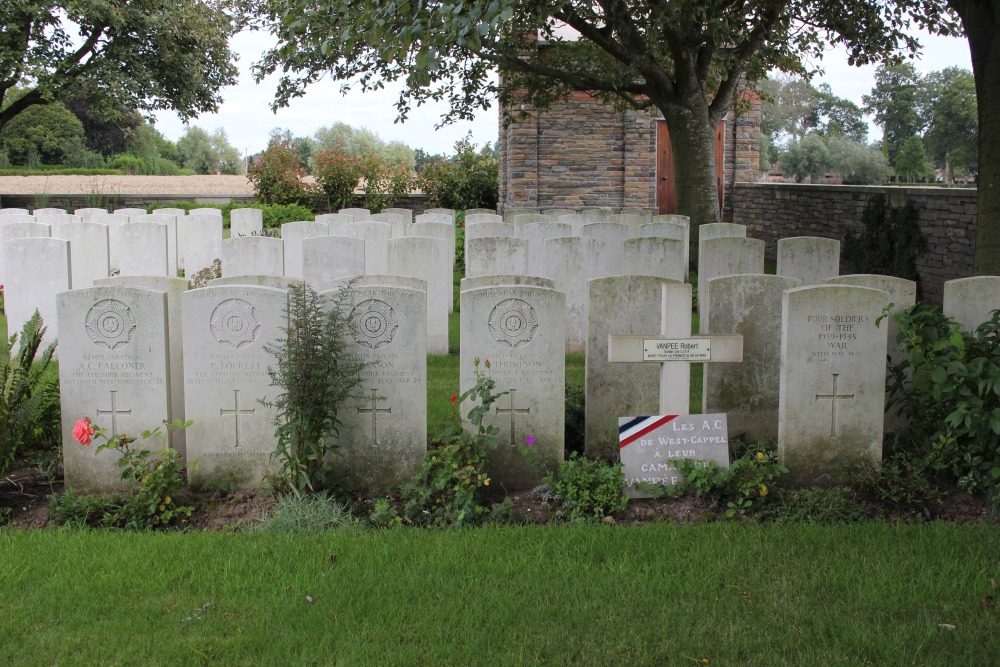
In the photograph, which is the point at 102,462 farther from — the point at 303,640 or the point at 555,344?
the point at 555,344

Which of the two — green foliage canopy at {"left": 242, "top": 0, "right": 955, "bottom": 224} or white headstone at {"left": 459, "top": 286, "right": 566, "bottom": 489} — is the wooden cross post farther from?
green foliage canopy at {"left": 242, "top": 0, "right": 955, "bottom": 224}

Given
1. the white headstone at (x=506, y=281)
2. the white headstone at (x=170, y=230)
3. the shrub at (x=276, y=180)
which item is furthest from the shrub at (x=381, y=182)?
the white headstone at (x=506, y=281)

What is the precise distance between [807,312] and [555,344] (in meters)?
1.48

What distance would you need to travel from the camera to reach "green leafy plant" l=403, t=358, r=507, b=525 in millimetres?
5250

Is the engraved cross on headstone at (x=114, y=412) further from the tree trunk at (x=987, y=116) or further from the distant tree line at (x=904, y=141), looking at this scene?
the distant tree line at (x=904, y=141)

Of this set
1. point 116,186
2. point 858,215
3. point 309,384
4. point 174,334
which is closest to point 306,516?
point 309,384

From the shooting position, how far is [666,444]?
5605 mm

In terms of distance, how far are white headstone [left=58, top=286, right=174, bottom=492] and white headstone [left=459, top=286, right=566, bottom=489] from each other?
1798 millimetres

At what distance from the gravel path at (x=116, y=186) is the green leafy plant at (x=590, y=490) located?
21.5m

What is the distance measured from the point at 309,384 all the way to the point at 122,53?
18081 mm

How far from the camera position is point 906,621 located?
3988mm

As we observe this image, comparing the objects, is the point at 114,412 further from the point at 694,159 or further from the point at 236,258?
the point at 694,159

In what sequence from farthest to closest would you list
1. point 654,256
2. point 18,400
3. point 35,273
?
point 654,256 → point 35,273 → point 18,400

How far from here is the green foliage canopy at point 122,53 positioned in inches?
773
